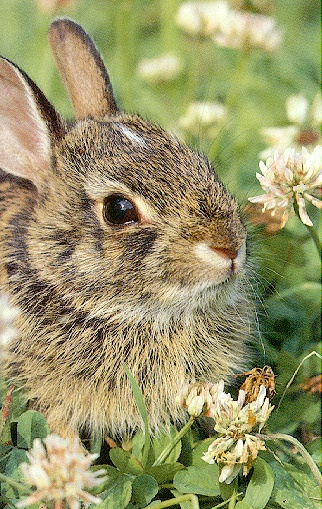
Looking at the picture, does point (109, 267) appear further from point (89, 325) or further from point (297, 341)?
point (297, 341)

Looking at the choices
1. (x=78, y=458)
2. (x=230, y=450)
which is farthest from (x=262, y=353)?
(x=78, y=458)

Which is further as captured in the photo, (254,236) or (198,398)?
(254,236)

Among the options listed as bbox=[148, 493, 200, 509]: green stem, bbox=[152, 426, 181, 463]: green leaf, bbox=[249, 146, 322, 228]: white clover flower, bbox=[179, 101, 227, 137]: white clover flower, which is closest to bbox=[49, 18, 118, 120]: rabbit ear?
bbox=[249, 146, 322, 228]: white clover flower

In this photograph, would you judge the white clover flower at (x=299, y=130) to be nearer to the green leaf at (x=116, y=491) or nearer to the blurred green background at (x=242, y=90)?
the blurred green background at (x=242, y=90)

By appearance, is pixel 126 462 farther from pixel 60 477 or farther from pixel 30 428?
pixel 60 477

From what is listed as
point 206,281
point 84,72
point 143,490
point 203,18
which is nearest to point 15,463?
point 143,490

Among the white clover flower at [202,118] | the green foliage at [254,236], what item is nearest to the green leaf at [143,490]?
the green foliage at [254,236]

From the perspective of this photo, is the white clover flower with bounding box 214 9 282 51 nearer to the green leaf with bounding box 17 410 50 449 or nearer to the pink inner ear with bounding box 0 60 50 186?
the pink inner ear with bounding box 0 60 50 186
